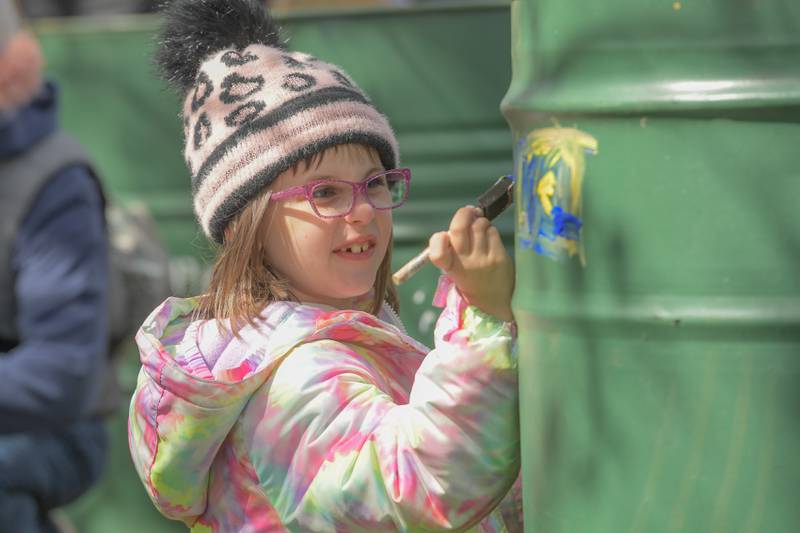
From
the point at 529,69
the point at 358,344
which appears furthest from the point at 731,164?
the point at 358,344

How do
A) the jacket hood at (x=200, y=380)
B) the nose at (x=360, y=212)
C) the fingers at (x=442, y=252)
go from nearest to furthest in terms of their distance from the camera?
the fingers at (x=442, y=252), the jacket hood at (x=200, y=380), the nose at (x=360, y=212)

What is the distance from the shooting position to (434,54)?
438 centimetres

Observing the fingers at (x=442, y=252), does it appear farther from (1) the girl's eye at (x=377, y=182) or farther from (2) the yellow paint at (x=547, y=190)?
(1) the girl's eye at (x=377, y=182)

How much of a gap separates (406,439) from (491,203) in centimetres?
30

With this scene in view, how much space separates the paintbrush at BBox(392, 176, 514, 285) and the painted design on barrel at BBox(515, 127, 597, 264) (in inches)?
4.0

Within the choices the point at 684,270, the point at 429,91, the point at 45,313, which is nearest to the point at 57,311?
the point at 45,313

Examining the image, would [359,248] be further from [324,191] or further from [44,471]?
[44,471]

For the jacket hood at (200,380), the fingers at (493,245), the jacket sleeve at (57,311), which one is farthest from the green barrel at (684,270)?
the jacket sleeve at (57,311)

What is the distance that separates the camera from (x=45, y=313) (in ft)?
11.8

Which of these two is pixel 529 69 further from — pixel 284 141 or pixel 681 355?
pixel 284 141

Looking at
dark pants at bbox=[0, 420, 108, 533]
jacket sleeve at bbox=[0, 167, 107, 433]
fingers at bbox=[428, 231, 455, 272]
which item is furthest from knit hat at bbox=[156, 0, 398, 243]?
dark pants at bbox=[0, 420, 108, 533]

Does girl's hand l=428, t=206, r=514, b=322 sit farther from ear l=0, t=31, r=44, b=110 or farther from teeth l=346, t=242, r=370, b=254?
ear l=0, t=31, r=44, b=110

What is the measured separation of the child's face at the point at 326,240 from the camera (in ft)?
7.14

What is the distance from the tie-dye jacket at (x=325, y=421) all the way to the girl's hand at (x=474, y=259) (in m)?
0.03
